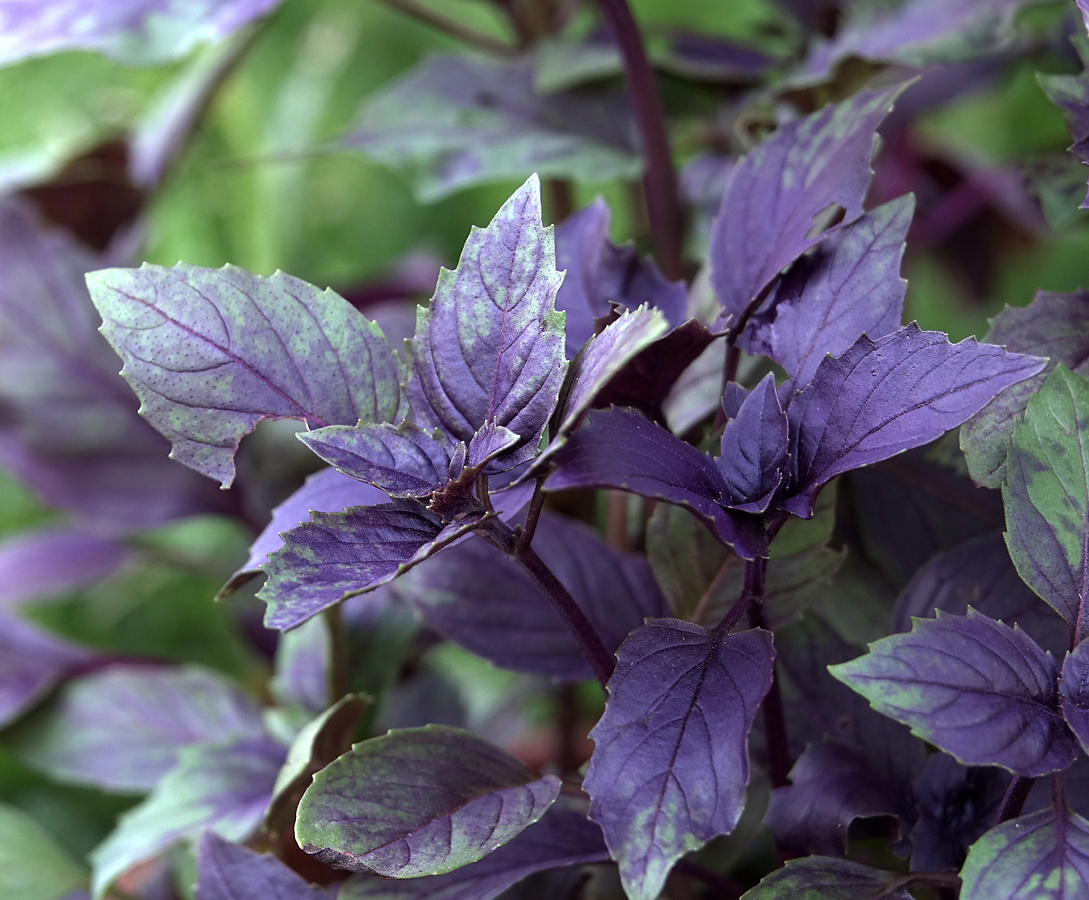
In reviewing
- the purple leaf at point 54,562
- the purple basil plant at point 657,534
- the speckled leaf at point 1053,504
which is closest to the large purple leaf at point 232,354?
the purple basil plant at point 657,534

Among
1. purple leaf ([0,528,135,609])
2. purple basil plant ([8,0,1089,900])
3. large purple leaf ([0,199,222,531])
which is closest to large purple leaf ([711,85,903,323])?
purple basil plant ([8,0,1089,900])

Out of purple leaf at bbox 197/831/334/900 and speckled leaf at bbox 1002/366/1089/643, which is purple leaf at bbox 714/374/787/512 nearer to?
speckled leaf at bbox 1002/366/1089/643

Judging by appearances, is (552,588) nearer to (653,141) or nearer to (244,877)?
(244,877)

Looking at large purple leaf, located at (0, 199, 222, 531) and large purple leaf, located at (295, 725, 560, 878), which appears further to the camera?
large purple leaf, located at (0, 199, 222, 531)

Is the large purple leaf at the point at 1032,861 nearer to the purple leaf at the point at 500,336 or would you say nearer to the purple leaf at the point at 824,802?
the purple leaf at the point at 824,802

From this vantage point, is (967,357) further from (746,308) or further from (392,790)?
(392,790)

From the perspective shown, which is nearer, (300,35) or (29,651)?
(29,651)

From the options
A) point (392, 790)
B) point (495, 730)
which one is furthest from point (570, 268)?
point (495, 730)
